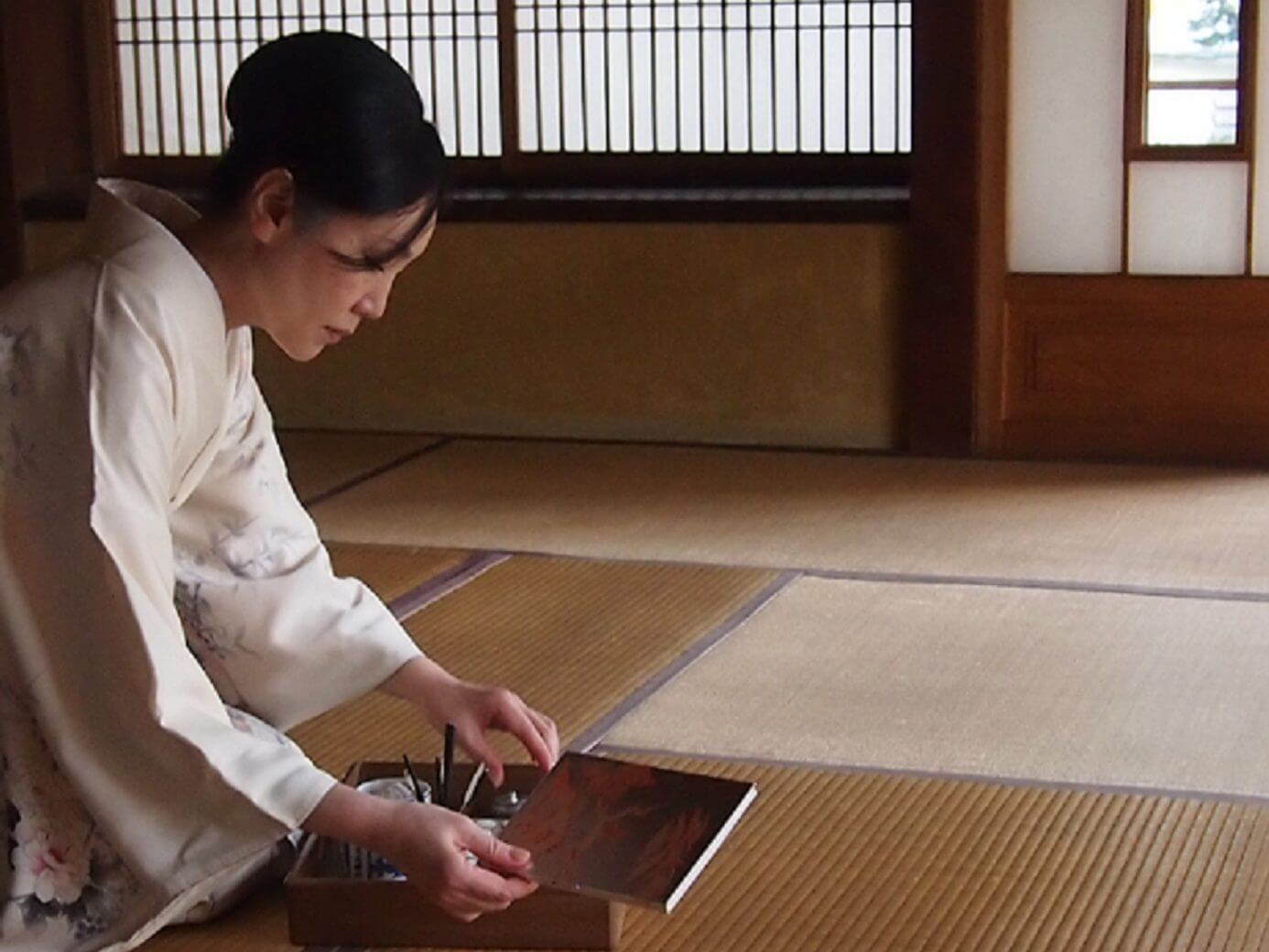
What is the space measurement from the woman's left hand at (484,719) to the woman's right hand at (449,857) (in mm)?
283

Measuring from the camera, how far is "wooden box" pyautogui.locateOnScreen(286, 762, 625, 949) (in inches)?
85.4

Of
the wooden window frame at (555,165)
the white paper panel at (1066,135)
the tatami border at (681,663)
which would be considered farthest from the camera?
the wooden window frame at (555,165)

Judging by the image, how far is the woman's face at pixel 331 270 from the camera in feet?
6.36

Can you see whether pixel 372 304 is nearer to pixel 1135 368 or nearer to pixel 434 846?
pixel 434 846

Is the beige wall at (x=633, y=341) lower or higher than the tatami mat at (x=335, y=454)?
higher

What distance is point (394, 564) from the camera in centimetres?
390

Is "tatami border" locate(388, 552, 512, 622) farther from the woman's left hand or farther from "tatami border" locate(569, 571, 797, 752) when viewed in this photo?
the woman's left hand

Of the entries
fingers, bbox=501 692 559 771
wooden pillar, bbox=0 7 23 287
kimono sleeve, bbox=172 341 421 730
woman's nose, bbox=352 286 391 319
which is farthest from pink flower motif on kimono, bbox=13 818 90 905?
wooden pillar, bbox=0 7 23 287

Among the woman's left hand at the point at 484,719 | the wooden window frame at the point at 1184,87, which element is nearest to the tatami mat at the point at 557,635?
the woman's left hand at the point at 484,719

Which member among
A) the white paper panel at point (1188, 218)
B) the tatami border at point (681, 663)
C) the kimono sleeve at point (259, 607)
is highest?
the white paper panel at point (1188, 218)

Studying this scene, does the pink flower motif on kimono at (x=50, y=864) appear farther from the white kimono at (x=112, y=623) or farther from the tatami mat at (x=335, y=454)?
the tatami mat at (x=335, y=454)

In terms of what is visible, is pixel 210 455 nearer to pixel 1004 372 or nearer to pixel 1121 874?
pixel 1121 874

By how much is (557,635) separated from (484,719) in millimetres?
1227

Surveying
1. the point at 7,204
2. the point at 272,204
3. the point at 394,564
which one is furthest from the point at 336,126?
the point at 7,204
